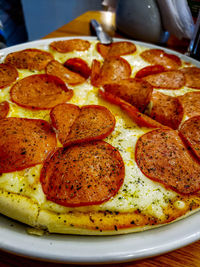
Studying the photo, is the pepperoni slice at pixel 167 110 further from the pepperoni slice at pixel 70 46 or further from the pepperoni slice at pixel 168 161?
the pepperoni slice at pixel 70 46

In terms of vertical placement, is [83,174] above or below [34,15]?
below

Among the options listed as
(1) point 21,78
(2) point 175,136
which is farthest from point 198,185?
(1) point 21,78

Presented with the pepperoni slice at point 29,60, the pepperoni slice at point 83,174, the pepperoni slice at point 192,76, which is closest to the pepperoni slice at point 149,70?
the pepperoni slice at point 192,76

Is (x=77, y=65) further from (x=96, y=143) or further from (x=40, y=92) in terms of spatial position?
(x=96, y=143)

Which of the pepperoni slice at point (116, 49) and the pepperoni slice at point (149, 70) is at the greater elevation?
the pepperoni slice at point (116, 49)

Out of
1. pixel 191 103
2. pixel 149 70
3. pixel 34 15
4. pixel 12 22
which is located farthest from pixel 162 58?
pixel 34 15

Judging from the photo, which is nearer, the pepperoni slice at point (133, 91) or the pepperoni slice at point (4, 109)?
the pepperoni slice at point (4, 109)
